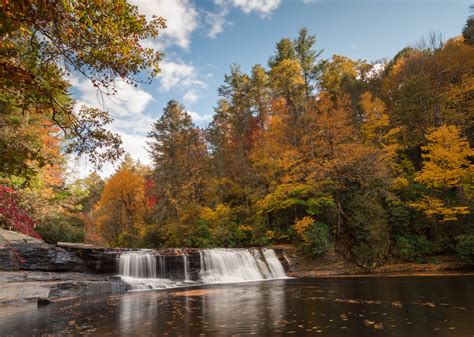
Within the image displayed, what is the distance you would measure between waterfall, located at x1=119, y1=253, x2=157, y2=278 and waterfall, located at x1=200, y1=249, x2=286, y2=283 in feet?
9.48

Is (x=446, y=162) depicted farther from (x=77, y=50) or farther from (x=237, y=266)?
(x=77, y=50)

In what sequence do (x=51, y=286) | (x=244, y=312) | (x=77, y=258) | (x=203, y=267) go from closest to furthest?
(x=244, y=312) → (x=51, y=286) → (x=77, y=258) → (x=203, y=267)

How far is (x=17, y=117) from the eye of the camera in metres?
14.1

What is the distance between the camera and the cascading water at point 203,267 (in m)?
16.6

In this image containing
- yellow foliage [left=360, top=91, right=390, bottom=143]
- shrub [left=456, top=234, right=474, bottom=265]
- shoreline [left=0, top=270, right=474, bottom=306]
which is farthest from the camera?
yellow foliage [left=360, top=91, right=390, bottom=143]

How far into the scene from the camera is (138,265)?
1686 cm

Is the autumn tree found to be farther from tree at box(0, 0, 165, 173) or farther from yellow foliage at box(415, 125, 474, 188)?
tree at box(0, 0, 165, 173)

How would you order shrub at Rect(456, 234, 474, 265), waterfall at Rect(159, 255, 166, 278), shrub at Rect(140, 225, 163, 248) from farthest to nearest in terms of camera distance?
shrub at Rect(140, 225, 163, 248) < waterfall at Rect(159, 255, 166, 278) < shrub at Rect(456, 234, 474, 265)

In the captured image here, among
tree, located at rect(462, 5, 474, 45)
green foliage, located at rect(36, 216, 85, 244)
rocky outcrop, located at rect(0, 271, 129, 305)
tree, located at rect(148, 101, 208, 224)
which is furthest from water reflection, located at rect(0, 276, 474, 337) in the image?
tree, located at rect(462, 5, 474, 45)

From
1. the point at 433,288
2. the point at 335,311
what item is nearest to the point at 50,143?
the point at 335,311

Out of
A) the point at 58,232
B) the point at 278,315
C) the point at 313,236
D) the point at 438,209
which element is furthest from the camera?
the point at 58,232

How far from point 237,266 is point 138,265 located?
573 cm

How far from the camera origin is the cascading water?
54.6 feet

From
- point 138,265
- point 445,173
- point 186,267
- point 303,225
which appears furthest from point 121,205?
point 445,173
